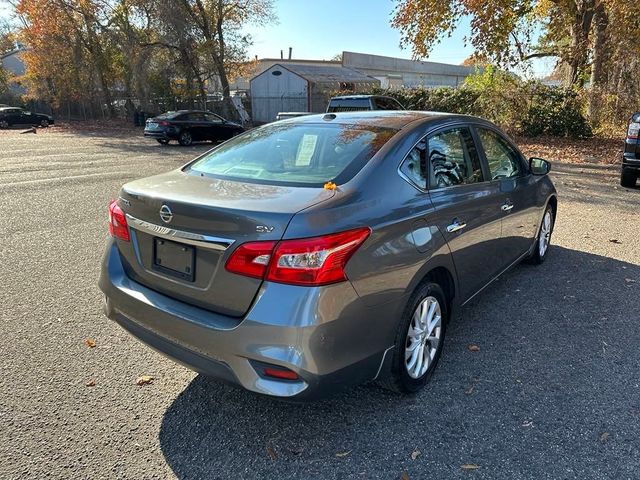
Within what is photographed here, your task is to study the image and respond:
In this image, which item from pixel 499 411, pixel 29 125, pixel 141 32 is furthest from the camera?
pixel 29 125

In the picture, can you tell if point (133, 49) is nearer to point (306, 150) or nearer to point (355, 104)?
point (355, 104)

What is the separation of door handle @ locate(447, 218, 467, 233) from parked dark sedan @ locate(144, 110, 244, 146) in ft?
58.9

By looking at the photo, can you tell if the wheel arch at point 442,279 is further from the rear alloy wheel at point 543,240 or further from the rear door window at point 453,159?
the rear alloy wheel at point 543,240

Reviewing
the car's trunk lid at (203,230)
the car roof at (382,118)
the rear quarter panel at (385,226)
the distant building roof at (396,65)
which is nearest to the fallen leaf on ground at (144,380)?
the car's trunk lid at (203,230)

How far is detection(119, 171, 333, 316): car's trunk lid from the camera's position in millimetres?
2256

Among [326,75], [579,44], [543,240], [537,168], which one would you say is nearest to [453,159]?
[537,168]

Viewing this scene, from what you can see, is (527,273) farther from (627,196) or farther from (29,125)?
(29,125)

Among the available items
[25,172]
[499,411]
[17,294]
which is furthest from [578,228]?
[25,172]

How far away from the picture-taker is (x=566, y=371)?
3.19 m

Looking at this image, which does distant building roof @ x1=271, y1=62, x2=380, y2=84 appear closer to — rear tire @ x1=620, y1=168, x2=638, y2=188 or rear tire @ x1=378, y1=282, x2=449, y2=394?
rear tire @ x1=620, y1=168, x2=638, y2=188

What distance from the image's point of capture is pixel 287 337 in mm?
2180

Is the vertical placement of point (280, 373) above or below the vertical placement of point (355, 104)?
below

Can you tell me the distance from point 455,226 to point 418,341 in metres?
0.78

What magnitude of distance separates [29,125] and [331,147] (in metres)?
35.1
